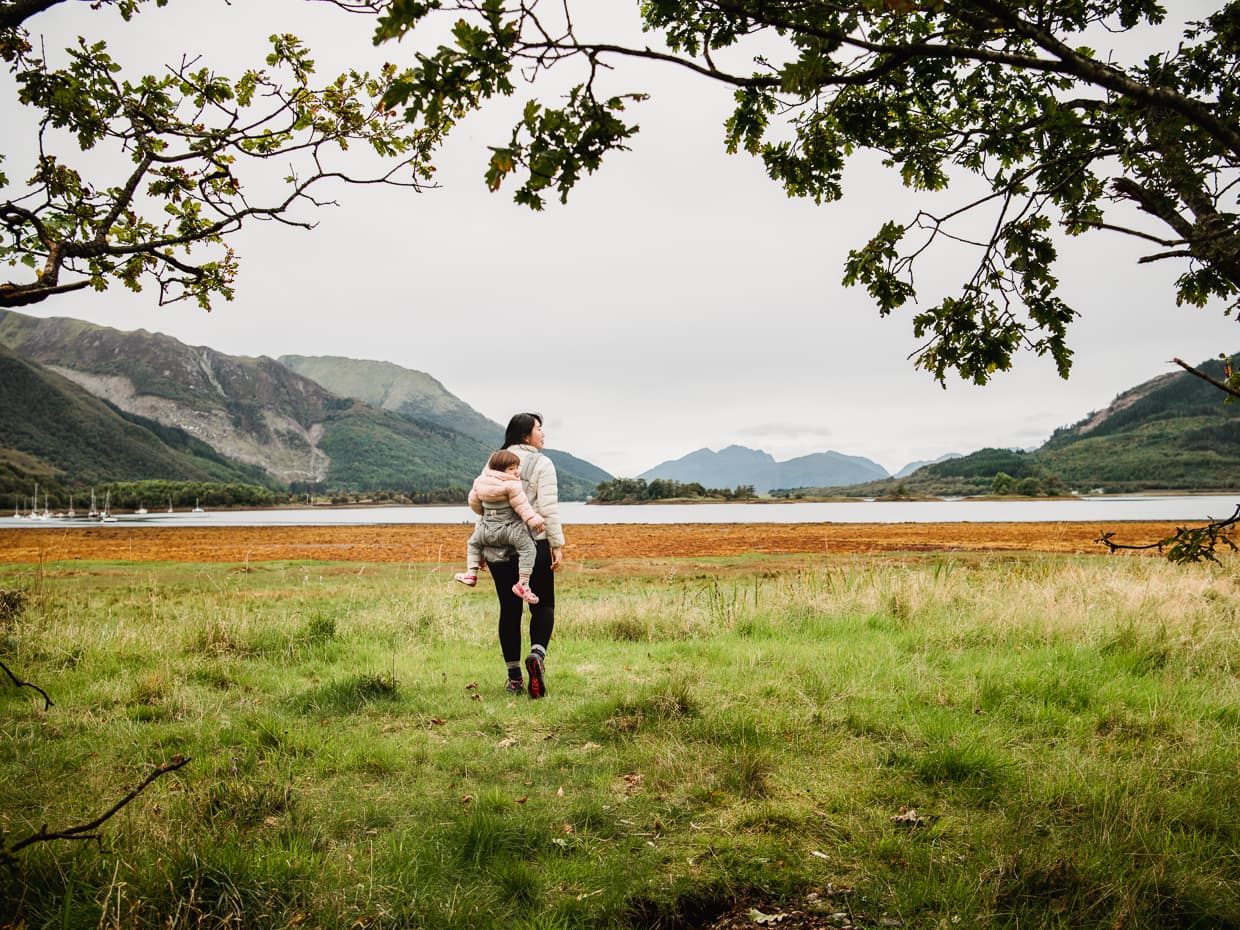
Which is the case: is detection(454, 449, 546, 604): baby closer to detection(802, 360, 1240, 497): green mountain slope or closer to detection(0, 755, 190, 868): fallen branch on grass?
detection(0, 755, 190, 868): fallen branch on grass

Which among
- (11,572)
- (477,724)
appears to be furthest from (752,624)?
(11,572)

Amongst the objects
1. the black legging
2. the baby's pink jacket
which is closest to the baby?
the baby's pink jacket

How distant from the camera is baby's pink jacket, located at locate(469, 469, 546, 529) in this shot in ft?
21.0

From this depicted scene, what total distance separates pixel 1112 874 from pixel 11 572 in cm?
3532

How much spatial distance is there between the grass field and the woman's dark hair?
281 centimetres

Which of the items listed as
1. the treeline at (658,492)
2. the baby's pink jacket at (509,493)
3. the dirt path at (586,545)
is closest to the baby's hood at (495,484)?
the baby's pink jacket at (509,493)

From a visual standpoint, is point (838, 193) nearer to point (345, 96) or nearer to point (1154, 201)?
point (1154, 201)

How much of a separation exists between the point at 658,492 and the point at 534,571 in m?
149

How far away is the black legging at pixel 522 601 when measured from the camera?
664 cm

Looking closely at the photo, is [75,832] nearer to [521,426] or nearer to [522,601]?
[522,601]

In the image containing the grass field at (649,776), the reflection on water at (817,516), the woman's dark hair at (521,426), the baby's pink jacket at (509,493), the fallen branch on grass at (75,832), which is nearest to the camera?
the fallen branch on grass at (75,832)

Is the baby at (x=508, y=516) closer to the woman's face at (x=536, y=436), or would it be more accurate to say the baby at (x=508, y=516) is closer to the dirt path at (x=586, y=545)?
the woman's face at (x=536, y=436)

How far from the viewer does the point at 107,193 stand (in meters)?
5.36

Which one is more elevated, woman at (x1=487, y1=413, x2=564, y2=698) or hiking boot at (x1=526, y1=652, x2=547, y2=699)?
woman at (x1=487, y1=413, x2=564, y2=698)
